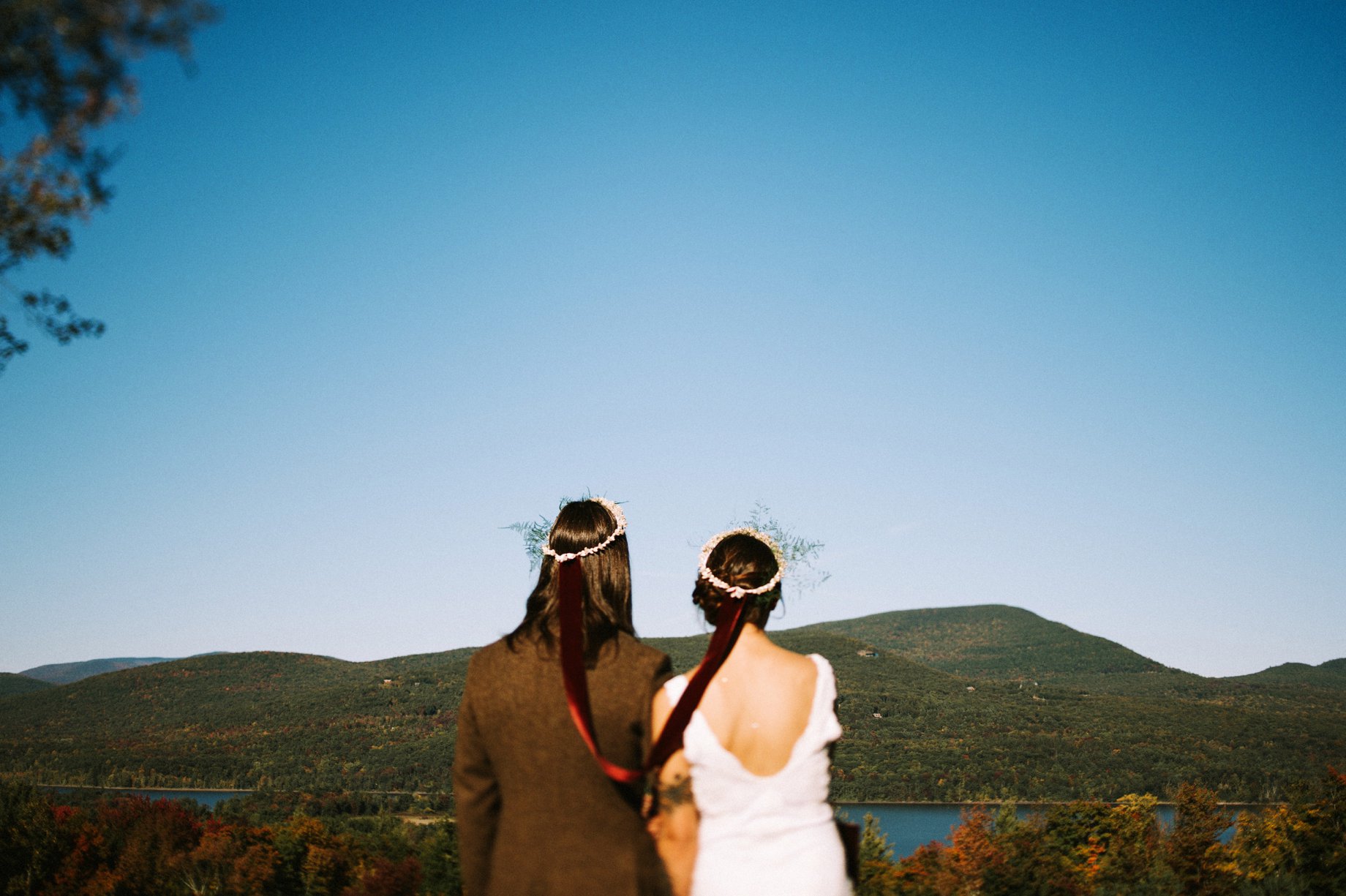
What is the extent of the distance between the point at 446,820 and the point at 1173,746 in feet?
268

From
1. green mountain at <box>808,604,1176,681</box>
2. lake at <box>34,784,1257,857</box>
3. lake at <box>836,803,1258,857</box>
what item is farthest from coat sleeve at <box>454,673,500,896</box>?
green mountain at <box>808,604,1176,681</box>

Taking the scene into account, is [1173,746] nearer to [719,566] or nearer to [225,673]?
[719,566]

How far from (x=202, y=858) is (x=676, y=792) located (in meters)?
7.78

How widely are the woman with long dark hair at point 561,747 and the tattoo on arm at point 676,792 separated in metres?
0.23

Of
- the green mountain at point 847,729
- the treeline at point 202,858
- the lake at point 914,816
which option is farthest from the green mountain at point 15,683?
the treeline at point 202,858

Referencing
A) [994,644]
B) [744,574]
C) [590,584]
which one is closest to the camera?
[590,584]

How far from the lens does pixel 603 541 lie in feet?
9.36

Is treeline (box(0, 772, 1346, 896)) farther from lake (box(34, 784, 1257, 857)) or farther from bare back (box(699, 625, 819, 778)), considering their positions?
lake (box(34, 784, 1257, 857))

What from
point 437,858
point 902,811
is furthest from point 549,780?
point 902,811

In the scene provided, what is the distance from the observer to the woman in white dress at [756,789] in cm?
299

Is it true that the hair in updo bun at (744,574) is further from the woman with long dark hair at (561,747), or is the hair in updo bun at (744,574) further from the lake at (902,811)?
the lake at (902,811)

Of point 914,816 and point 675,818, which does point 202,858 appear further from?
point 914,816

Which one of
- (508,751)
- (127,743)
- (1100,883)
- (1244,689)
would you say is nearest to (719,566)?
(508,751)

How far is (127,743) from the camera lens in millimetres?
85562
